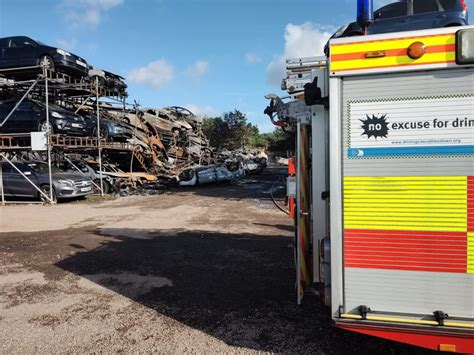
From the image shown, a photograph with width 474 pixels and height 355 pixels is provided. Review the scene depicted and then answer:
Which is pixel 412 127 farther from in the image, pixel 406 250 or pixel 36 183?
pixel 36 183

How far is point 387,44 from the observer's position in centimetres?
280

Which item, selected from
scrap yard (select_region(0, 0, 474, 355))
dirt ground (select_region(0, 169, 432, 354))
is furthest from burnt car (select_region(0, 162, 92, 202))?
scrap yard (select_region(0, 0, 474, 355))

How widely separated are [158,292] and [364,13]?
4102 mm

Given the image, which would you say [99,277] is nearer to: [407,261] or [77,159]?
[407,261]

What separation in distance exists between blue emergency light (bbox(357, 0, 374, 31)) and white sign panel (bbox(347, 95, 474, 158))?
0.72 m

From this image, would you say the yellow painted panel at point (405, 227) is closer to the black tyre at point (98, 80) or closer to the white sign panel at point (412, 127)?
the white sign panel at point (412, 127)

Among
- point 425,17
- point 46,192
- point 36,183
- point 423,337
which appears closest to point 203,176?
point 46,192

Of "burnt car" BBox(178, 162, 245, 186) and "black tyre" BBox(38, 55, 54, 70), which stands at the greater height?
"black tyre" BBox(38, 55, 54, 70)

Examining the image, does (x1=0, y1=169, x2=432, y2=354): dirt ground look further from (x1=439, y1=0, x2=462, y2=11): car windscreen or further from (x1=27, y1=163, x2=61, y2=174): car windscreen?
(x1=439, y1=0, x2=462, y2=11): car windscreen

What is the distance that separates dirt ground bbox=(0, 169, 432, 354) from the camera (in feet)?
12.5

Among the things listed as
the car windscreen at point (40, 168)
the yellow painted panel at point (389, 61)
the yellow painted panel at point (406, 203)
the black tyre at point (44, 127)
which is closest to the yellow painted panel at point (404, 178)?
the yellow painted panel at point (406, 203)

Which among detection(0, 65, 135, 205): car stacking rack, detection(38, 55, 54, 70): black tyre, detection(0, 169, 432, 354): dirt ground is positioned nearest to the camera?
detection(0, 169, 432, 354): dirt ground

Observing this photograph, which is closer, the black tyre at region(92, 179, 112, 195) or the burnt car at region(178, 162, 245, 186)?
the black tyre at region(92, 179, 112, 195)

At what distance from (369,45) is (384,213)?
48.9 inches
